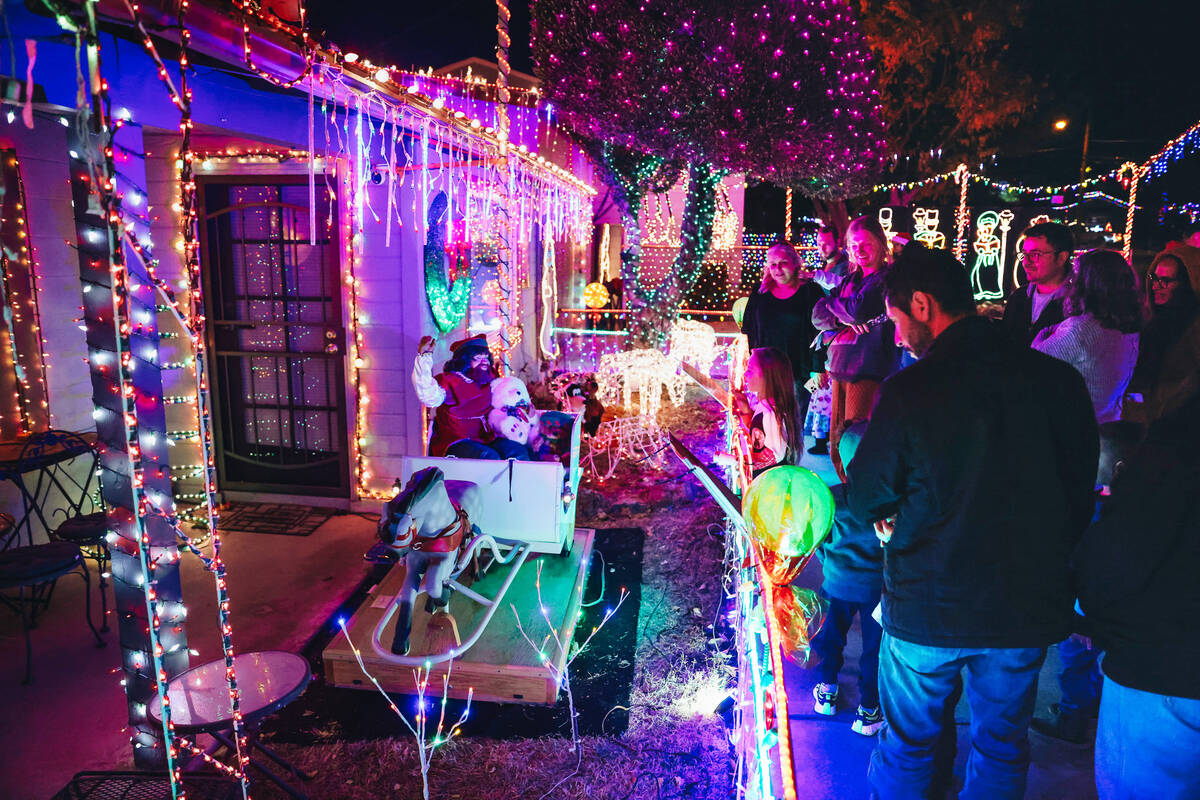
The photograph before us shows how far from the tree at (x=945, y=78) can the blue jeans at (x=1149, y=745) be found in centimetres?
1483

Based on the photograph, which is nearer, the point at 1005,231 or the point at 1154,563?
the point at 1154,563

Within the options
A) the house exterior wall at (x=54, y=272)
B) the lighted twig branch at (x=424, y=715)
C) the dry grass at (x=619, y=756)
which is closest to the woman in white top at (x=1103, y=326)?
the dry grass at (x=619, y=756)

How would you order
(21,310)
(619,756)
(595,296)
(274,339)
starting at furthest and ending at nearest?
(595,296) < (274,339) < (21,310) < (619,756)

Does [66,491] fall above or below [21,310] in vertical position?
below

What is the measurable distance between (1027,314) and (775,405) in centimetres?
189

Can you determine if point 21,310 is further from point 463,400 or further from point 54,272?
point 463,400

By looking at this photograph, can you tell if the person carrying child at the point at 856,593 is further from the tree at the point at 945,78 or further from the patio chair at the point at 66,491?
the tree at the point at 945,78

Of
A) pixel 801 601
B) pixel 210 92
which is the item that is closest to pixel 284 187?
pixel 210 92

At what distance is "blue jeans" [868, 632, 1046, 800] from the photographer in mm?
2166

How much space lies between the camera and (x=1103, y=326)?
3.34m

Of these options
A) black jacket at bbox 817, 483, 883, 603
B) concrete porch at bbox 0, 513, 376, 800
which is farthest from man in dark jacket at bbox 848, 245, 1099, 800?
concrete porch at bbox 0, 513, 376, 800

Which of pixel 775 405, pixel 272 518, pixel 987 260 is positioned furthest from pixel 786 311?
pixel 987 260

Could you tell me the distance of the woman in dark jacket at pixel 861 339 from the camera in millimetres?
3654

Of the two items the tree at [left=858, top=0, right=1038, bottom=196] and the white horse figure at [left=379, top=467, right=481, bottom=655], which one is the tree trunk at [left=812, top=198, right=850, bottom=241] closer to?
the tree at [left=858, top=0, right=1038, bottom=196]
